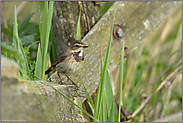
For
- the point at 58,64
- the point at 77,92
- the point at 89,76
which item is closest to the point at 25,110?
the point at 77,92

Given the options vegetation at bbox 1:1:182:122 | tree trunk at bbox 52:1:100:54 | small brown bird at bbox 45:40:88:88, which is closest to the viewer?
vegetation at bbox 1:1:182:122

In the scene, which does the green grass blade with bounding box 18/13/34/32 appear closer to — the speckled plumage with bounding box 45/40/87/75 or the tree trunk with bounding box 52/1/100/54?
the tree trunk with bounding box 52/1/100/54

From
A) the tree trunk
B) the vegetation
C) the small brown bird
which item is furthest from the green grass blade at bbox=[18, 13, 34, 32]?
the small brown bird

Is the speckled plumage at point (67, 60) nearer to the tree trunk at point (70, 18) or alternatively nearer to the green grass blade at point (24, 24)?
the tree trunk at point (70, 18)

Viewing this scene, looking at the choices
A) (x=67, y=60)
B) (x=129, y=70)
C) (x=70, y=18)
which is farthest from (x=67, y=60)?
(x=129, y=70)

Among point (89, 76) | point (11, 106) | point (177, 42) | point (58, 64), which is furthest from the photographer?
point (177, 42)

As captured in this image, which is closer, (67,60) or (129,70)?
(67,60)

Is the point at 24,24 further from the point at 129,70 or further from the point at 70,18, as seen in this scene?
the point at 129,70

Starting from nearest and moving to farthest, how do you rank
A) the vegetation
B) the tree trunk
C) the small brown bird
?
the vegetation → the tree trunk → the small brown bird

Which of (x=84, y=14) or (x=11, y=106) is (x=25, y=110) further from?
(x=84, y=14)

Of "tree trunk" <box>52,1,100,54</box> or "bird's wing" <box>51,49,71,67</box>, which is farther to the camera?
"bird's wing" <box>51,49,71,67</box>

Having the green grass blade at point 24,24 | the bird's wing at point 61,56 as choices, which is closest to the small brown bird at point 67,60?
the bird's wing at point 61,56
